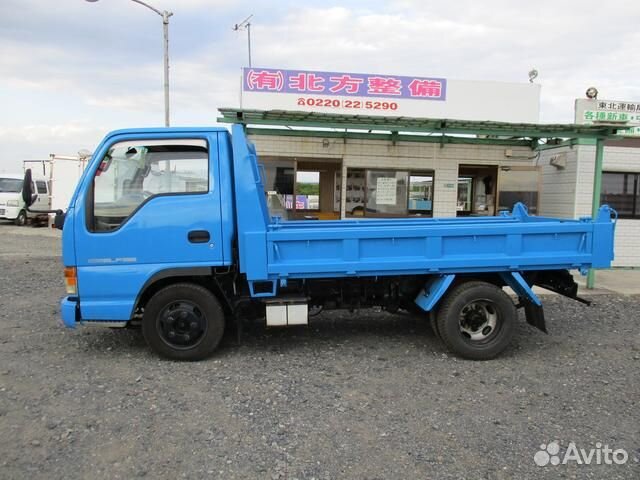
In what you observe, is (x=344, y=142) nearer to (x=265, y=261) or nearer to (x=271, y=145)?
(x=271, y=145)

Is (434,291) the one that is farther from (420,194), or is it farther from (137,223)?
(420,194)

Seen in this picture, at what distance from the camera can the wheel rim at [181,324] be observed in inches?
184

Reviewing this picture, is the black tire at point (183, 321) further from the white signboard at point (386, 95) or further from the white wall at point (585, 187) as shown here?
the white wall at point (585, 187)

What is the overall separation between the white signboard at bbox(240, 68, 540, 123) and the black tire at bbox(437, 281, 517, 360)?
18.8 feet

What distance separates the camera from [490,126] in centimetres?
827

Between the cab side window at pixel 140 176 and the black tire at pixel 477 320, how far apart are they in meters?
2.74

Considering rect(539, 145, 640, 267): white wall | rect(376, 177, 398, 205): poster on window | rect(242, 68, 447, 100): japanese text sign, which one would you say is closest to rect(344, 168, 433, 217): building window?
rect(376, 177, 398, 205): poster on window

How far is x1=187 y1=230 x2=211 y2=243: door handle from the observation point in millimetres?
4547

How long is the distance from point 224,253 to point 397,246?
1.70 metres

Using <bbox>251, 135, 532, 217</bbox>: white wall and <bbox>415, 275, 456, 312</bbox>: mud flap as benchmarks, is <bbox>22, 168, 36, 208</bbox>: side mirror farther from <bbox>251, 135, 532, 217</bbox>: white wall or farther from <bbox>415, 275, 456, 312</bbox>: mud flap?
<bbox>251, 135, 532, 217</bbox>: white wall

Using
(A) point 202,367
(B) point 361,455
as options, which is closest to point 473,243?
(B) point 361,455

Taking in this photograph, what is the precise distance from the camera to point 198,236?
4559 millimetres

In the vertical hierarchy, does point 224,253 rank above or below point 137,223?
below

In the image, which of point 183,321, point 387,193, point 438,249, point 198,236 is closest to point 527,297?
point 438,249
